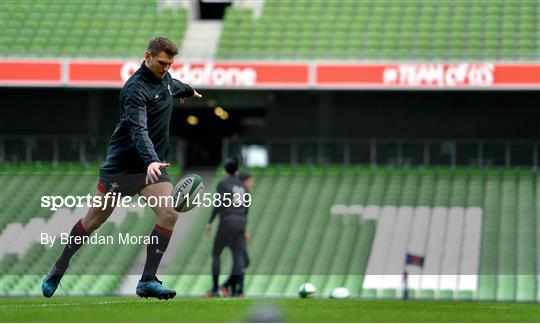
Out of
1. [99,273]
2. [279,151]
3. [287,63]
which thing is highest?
[287,63]

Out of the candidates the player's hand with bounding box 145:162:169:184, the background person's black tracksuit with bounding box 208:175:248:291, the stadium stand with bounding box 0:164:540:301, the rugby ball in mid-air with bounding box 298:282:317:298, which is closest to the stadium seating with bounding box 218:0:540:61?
the stadium stand with bounding box 0:164:540:301

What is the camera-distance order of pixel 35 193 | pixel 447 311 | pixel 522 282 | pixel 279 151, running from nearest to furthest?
1. pixel 447 311
2. pixel 522 282
3. pixel 35 193
4. pixel 279 151

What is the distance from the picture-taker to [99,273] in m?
20.1

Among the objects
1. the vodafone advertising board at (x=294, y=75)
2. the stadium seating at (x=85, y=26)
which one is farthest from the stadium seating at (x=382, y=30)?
the stadium seating at (x=85, y=26)

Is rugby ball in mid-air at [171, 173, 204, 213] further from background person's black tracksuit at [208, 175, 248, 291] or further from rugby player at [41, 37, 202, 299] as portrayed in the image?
background person's black tracksuit at [208, 175, 248, 291]

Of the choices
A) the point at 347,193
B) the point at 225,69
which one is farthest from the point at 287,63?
the point at 347,193

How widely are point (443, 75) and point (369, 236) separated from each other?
11.4ft

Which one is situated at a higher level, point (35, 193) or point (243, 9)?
point (243, 9)

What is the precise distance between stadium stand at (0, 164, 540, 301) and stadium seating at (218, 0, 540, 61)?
2302 mm

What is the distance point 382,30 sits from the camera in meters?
26.0

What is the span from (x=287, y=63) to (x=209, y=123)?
312cm

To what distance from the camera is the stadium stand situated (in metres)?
19.9

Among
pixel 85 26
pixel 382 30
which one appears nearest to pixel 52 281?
pixel 382 30

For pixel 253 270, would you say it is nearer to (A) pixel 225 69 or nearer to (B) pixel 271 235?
(B) pixel 271 235
